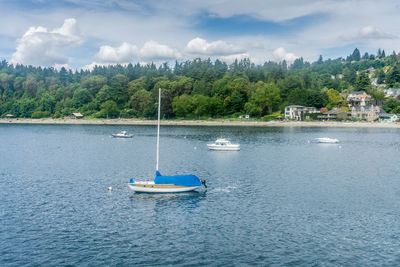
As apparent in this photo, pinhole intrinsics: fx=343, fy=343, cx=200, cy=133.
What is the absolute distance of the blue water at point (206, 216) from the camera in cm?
2664

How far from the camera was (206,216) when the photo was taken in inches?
1404

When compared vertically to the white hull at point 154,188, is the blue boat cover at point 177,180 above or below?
above

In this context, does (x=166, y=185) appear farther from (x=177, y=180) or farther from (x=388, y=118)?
(x=388, y=118)

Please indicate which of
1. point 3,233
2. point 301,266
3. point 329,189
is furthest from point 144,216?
point 329,189

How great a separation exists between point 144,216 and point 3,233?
12.7 m

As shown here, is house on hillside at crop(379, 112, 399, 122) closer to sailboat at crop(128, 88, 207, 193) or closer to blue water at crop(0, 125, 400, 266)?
blue water at crop(0, 125, 400, 266)

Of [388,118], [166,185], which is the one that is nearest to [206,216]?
[166,185]

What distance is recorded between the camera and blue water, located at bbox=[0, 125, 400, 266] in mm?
26641

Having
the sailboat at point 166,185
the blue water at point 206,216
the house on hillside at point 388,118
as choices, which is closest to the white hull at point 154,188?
the sailboat at point 166,185

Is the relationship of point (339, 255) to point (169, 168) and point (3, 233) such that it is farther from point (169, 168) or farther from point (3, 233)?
point (169, 168)

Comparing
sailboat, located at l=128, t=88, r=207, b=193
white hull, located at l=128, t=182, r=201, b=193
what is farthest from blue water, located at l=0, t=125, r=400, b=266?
sailboat, located at l=128, t=88, r=207, b=193

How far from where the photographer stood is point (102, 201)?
133 ft

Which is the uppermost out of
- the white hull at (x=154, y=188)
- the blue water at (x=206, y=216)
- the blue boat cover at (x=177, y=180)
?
the blue boat cover at (x=177, y=180)

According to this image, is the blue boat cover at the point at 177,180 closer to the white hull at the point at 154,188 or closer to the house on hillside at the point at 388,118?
the white hull at the point at 154,188
